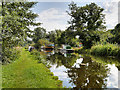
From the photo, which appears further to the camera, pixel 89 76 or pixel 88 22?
pixel 88 22

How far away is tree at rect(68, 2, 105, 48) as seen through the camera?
1477 inches

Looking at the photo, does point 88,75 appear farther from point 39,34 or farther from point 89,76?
point 39,34

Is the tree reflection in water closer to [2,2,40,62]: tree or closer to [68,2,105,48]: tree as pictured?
[2,2,40,62]: tree

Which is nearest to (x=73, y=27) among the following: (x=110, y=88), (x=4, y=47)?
(x=4, y=47)

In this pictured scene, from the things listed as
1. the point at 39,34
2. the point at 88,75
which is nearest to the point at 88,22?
the point at 88,75

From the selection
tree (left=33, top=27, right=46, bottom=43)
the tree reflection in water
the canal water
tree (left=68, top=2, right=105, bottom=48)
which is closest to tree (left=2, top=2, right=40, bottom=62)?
the canal water

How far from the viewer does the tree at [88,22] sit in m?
37.5

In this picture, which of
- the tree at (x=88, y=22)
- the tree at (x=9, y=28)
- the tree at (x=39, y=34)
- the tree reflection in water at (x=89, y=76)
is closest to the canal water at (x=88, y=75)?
the tree reflection in water at (x=89, y=76)

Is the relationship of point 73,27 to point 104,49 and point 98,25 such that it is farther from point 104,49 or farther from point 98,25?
point 104,49

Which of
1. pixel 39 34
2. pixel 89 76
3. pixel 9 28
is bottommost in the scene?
pixel 89 76

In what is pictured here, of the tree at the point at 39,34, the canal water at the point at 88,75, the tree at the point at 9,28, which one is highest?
the tree at the point at 39,34

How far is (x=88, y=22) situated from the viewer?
38.9 metres

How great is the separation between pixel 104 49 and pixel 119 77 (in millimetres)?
15014

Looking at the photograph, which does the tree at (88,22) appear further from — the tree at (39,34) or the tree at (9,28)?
the tree at (39,34)
